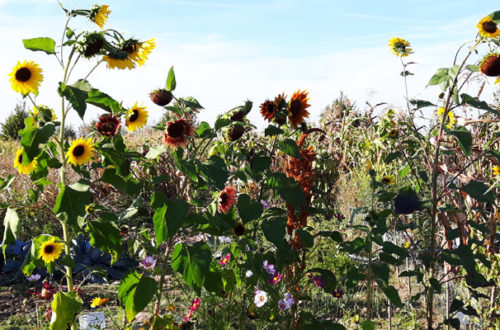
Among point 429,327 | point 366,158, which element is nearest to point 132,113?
point 429,327

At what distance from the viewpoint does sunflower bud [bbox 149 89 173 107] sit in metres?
2.26

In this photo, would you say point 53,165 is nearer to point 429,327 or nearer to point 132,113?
point 132,113

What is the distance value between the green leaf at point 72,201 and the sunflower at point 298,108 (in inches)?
37.2

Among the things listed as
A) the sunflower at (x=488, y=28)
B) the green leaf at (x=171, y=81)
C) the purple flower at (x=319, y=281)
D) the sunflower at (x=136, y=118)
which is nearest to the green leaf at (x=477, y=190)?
the sunflower at (x=488, y=28)

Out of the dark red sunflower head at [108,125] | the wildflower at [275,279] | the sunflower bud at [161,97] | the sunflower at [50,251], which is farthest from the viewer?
the wildflower at [275,279]

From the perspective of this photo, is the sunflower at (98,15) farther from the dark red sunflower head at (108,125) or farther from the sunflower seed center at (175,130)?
the sunflower seed center at (175,130)

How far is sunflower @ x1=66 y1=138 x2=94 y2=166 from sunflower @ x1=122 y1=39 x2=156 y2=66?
42cm

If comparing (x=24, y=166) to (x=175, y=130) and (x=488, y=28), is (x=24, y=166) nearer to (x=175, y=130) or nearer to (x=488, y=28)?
Answer: (x=175, y=130)

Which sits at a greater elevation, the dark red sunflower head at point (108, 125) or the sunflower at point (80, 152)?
the dark red sunflower head at point (108, 125)

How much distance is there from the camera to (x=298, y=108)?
97.9 inches

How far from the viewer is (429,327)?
282 cm

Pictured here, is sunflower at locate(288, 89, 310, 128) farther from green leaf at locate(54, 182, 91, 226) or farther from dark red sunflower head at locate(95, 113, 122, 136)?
green leaf at locate(54, 182, 91, 226)

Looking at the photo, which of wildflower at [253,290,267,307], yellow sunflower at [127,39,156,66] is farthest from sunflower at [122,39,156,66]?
wildflower at [253,290,267,307]

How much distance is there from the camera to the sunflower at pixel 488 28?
2395 millimetres
